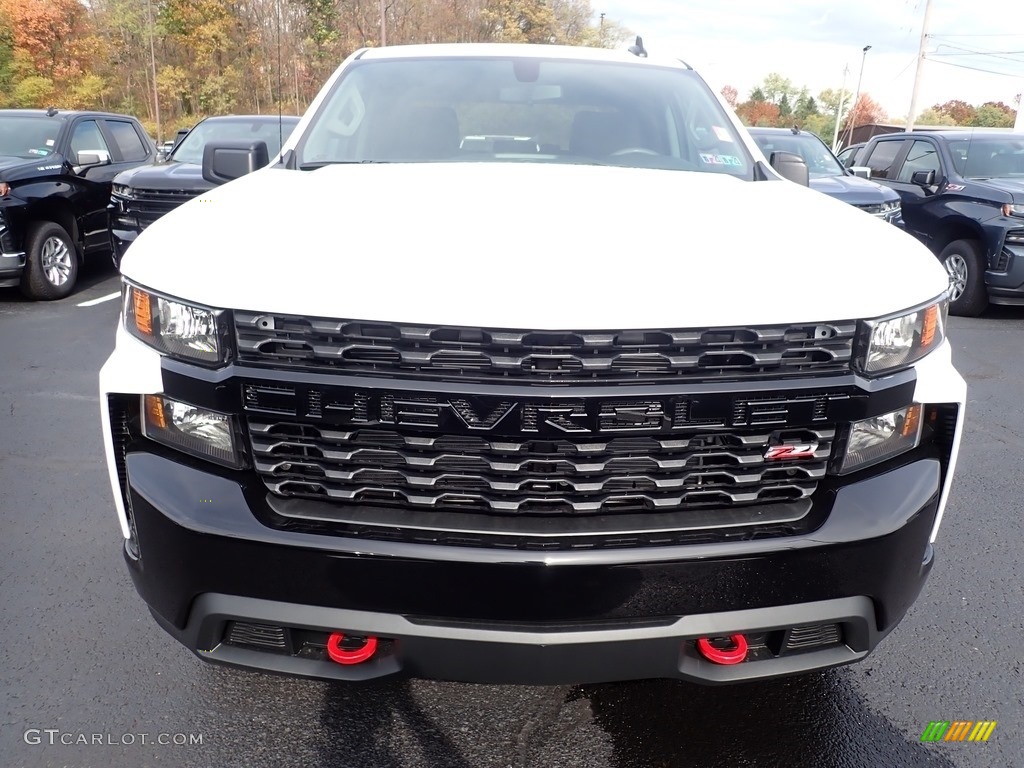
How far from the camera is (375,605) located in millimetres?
1625

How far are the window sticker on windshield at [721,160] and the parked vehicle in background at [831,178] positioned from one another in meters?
4.08

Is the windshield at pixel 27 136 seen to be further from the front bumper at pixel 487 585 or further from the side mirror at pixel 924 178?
the side mirror at pixel 924 178

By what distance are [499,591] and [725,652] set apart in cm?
55

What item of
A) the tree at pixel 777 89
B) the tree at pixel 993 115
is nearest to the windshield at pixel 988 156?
the tree at pixel 993 115

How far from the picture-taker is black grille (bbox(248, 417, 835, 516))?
1614 millimetres

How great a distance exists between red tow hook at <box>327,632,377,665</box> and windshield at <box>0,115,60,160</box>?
809 centimetres

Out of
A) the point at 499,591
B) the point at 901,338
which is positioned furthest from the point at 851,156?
the point at 499,591

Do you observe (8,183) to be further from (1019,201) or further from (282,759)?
(1019,201)

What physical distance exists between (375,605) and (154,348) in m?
0.75

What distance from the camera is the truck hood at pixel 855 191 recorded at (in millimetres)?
8055

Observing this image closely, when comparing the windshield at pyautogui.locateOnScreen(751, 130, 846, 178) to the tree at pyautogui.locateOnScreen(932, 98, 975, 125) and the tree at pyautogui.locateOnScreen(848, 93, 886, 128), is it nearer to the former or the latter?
the tree at pyautogui.locateOnScreen(932, 98, 975, 125)

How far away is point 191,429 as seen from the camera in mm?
1705

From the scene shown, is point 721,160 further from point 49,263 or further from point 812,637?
point 49,263

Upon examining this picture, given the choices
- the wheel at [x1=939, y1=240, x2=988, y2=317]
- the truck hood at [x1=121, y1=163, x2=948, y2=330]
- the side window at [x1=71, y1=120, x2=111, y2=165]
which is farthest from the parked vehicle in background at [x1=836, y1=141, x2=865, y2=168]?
the truck hood at [x1=121, y1=163, x2=948, y2=330]
